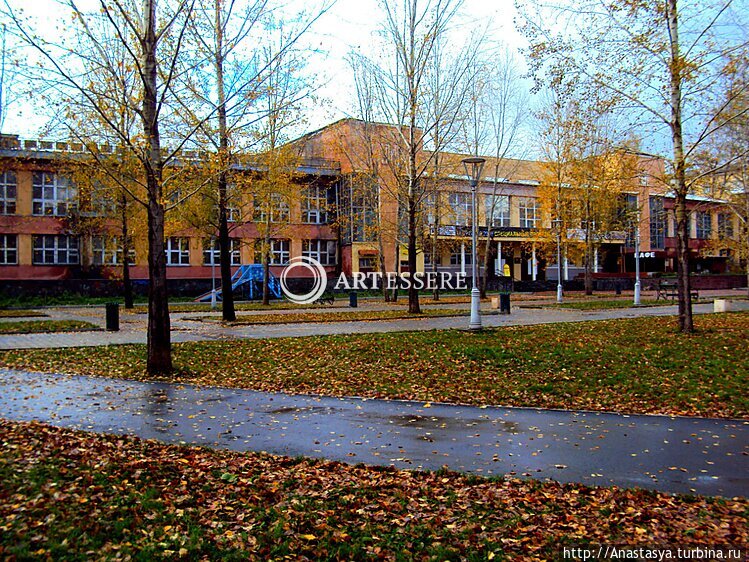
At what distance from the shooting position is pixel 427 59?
24969 mm

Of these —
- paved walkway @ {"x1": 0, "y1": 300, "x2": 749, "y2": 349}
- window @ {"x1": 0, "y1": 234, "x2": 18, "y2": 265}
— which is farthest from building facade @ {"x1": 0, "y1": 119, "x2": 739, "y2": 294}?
paved walkway @ {"x1": 0, "y1": 300, "x2": 749, "y2": 349}

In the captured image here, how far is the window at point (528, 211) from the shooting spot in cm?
6216

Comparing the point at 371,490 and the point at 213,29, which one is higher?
the point at 213,29

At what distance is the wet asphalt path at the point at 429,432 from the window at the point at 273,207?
A: 18148 millimetres

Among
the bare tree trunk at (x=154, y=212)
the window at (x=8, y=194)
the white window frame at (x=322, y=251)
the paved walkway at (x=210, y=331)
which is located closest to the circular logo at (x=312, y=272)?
the white window frame at (x=322, y=251)

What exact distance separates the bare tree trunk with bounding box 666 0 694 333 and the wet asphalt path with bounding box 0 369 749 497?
8.89 metres

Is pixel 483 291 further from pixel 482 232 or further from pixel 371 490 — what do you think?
pixel 371 490

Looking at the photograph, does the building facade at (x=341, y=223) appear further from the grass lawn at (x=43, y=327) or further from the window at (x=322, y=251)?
the grass lawn at (x=43, y=327)

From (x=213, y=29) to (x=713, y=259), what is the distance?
233ft

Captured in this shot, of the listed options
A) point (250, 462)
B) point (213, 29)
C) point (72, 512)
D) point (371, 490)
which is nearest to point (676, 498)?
point (371, 490)

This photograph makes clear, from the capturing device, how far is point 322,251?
53.7 meters

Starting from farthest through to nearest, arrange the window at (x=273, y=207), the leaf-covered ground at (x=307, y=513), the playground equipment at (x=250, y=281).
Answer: the playground equipment at (x=250, y=281) < the window at (x=273, y=207) < the leaf-covered ground at (x=307, y=513)

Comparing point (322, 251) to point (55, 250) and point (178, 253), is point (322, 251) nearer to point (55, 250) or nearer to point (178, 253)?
point (178, 253)

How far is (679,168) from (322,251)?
40.6 m
